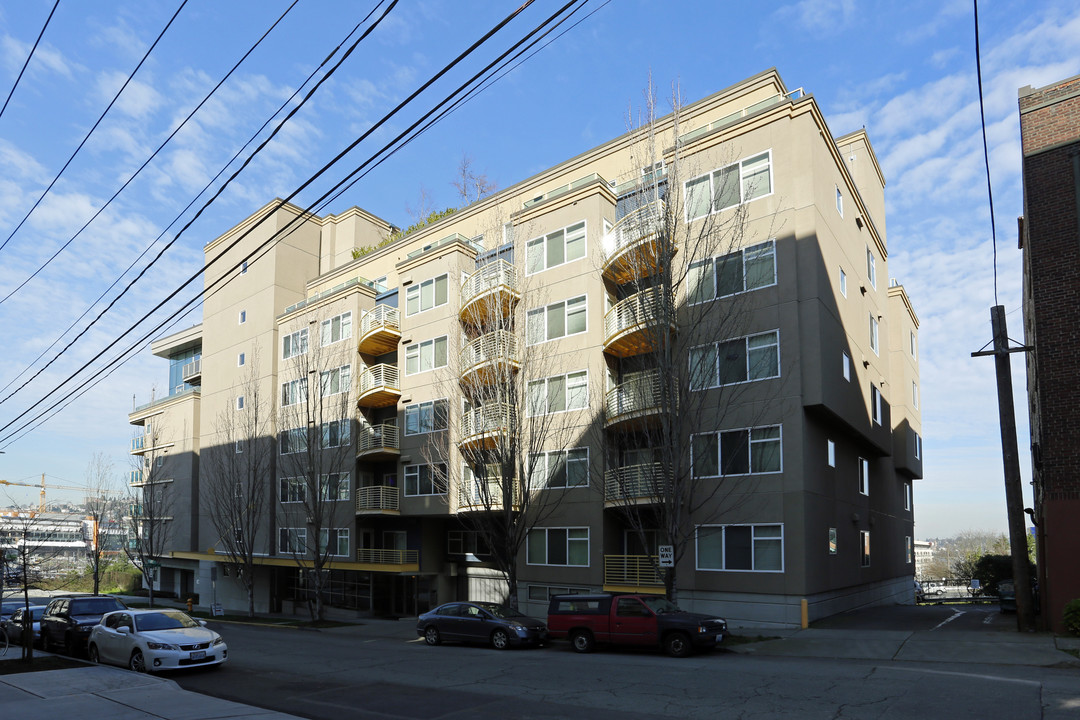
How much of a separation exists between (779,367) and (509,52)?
55.8 ft

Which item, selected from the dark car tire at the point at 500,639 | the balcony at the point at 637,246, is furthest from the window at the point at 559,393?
the dark car tire at the point at 500,639

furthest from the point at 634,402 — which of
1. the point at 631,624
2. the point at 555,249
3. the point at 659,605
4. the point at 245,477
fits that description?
the point at 245,477

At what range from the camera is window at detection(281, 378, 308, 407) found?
39.7m

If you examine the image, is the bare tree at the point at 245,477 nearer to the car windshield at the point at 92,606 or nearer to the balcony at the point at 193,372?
the balcony at the point at 193,372

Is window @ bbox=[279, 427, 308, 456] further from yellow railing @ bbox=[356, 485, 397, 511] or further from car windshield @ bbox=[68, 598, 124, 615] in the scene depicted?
car windshield @ bbox=[68, 598, 124, 615]

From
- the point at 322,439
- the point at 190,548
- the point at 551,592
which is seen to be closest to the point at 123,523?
the point at 190,548

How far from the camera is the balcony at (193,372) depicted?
52631 millimetres

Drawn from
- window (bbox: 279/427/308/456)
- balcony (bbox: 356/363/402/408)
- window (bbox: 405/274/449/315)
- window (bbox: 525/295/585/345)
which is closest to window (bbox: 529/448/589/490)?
window (bbox: 525/295/585/345)

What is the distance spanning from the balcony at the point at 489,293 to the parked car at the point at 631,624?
1138cm

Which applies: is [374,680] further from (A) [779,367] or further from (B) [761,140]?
(B) [761,140]

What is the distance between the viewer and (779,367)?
23.8 meters

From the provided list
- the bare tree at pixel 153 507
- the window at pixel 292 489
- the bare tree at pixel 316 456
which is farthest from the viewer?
the bare tree at pixel 153 507

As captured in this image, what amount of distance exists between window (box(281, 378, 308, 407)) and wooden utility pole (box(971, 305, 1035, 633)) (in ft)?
97.0

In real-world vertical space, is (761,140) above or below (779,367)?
above
